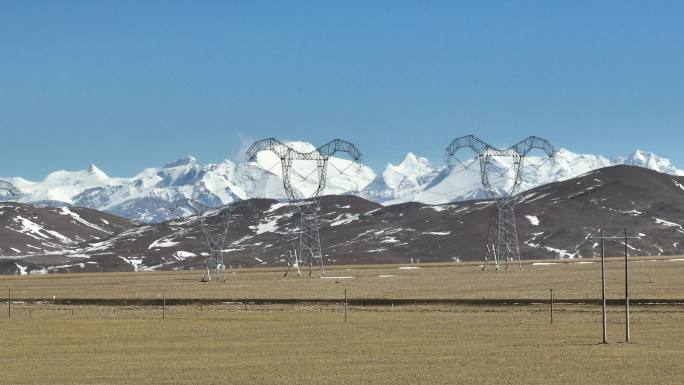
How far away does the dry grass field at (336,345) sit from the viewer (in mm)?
48906

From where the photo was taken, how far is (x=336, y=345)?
62.5 m

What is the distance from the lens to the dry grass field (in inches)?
1925

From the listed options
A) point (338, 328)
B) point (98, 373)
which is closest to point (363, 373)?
point (98, 373)

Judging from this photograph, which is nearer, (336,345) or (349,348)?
(349,348)

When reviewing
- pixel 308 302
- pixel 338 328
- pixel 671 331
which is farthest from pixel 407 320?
pixel 308 302

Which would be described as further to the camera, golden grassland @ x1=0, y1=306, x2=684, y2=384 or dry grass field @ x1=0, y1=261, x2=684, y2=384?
dry grass field @ x1=0, y1=261, x2=684, y2=384

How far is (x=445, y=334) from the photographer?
224ft

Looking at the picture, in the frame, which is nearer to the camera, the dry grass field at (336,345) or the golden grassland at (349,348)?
the golden grassland at (349,348)

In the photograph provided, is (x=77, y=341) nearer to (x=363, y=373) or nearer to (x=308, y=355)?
(x=308, y=355)

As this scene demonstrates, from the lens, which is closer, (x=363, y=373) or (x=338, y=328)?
(x=363, y=373)

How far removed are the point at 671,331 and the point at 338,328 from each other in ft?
72.1

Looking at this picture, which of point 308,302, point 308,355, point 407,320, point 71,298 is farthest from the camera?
point 71,298

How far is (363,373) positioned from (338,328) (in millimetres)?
25179

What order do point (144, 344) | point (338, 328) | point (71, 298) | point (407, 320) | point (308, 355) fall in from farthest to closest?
point (71, 298), point (407, 320), point (338, 328), point (144, 344), point (308, 355)
